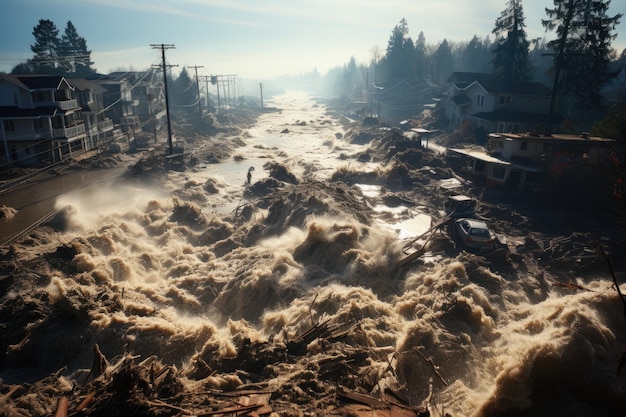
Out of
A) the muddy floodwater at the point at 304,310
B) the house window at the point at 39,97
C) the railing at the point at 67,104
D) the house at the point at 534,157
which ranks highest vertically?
the house window at the point at 39,97

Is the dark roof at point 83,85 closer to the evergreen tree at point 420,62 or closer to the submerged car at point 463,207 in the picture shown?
the submerged car at point 463,207

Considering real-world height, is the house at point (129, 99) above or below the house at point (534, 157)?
above

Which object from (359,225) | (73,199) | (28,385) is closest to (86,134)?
(73,199)

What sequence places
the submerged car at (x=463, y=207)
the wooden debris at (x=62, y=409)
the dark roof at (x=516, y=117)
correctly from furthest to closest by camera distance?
the dark roof at (x=516, y=117) < the submerged car at (x=463, y=207) < the wooden debris at (x=62, y=409)

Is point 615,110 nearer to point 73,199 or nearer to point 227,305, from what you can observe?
point 227,305

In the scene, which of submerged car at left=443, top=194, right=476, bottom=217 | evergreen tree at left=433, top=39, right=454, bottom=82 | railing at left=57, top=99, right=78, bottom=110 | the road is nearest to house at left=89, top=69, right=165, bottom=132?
railing at left=57, top=99, right=78, bottom=110

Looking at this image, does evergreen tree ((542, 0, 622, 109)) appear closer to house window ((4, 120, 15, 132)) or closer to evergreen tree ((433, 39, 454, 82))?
house window ((4, 120, 15, 132))

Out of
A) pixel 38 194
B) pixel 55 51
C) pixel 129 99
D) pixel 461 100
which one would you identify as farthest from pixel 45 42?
pixel 461 100

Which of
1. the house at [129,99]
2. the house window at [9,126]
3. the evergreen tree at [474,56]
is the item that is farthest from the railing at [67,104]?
the evergreen tree at [474,56]

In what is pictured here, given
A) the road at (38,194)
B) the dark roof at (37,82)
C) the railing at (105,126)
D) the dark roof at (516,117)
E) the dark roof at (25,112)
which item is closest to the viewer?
the road at (38,194)
